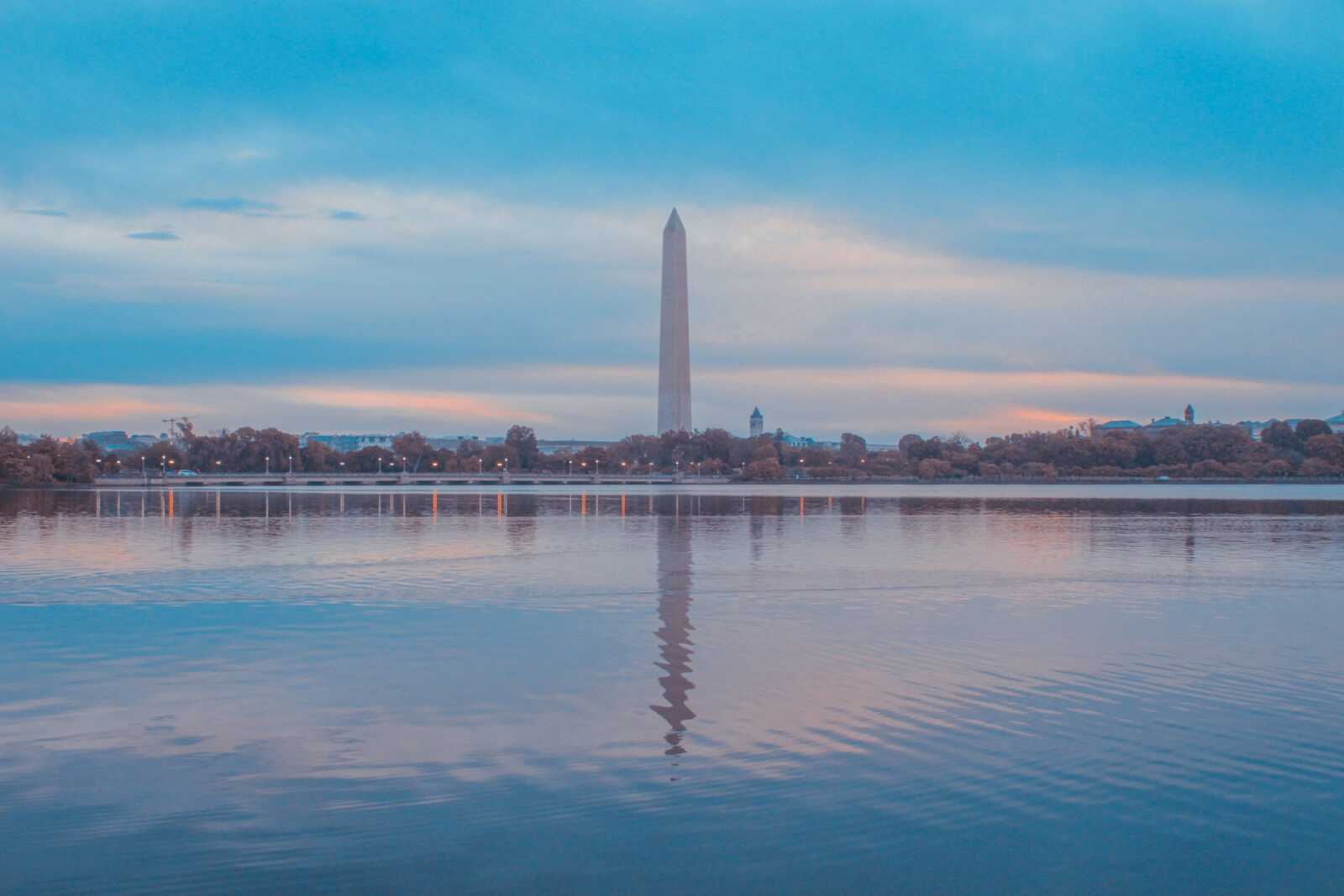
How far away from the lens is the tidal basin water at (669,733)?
6398mm

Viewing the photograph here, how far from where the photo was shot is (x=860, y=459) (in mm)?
153250

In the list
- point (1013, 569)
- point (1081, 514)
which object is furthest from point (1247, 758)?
point (1081, 514)

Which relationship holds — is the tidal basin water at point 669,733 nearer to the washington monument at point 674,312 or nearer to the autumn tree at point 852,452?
the washington monument at point 674,312

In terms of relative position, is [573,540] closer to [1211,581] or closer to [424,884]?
[1211,581]

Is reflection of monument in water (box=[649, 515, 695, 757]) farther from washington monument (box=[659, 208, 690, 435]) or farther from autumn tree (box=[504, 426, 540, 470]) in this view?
autumn tree (box=[504, 426, 540, 470])

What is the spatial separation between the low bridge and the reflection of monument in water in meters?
76.9

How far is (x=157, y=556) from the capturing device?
77.6 feet

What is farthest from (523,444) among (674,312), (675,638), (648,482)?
(675,638)

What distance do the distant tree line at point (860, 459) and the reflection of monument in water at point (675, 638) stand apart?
3929 inches

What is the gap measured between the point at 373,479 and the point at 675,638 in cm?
9742

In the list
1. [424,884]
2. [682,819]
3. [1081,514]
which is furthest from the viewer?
[1081,514]

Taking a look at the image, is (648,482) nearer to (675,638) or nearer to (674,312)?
(674,312)

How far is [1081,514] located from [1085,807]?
41131 mm

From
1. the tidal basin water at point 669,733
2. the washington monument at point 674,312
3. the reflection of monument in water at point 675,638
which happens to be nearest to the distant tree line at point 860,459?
the washington monument at point 674,312
